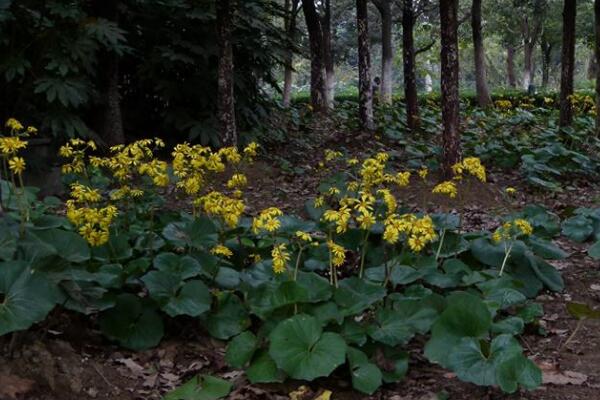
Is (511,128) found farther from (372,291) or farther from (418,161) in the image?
(372,291)

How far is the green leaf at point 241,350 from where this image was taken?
10.2 feet

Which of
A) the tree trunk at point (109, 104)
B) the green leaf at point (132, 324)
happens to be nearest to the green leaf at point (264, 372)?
the green leaf at point (132, 324)

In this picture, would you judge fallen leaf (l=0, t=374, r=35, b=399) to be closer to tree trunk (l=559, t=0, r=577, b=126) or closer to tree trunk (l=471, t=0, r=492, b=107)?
tree trunk (l=559, t=0, r=577, b=126)

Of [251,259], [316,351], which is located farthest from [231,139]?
[316,351]

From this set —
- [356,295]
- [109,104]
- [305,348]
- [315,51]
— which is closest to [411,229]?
[356,295]

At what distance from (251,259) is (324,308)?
1.22 m

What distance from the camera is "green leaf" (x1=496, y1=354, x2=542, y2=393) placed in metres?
2.66

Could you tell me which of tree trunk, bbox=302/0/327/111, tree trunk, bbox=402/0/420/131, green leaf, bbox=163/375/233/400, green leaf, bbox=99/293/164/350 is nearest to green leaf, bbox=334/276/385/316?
green leaf, bbox=163/375/233/400

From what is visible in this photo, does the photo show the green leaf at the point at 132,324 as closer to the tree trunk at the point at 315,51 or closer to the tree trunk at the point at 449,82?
the tree trunk at the point at 449,82

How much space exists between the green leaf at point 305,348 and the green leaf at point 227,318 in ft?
2.00

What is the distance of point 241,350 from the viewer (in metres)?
3.14

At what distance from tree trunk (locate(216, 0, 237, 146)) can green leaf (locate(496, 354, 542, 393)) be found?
6.21 m

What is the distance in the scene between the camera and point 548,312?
4.12m

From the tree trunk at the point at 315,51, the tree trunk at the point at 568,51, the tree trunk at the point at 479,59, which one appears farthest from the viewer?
the tree trunk at the point at 479,59
